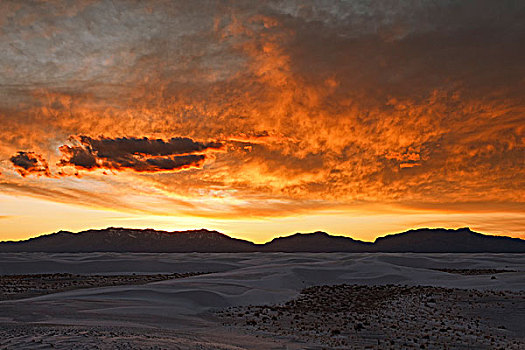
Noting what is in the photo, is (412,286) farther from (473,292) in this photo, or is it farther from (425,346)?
(425,346)

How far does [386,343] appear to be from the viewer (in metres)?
13.5

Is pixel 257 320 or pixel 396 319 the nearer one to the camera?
pixel 257 320

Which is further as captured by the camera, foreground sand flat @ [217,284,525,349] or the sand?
foreground sand flat @ [217,284,525,349]

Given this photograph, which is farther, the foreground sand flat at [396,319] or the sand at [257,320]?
the foreground sand flat at [396,319]

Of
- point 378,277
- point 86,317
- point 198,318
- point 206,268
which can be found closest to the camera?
point 86,317

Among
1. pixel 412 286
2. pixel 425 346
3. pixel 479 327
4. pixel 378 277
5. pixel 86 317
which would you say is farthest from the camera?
pixel 378 277

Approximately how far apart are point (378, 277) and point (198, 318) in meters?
22.0

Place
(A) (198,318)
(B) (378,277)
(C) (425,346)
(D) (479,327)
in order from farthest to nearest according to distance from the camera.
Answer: (B) (378,277)
(A) (198,318)
(D) (479,327)
(C) (425,346)

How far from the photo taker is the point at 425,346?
13.3 metres

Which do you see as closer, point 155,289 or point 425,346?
point 425,346

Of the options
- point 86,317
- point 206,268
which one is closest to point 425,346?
point 86,317

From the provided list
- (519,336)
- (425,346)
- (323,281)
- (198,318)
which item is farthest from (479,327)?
(323,281)

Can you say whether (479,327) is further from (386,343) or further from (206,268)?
(206,268)

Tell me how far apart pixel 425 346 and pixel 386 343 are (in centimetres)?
132
